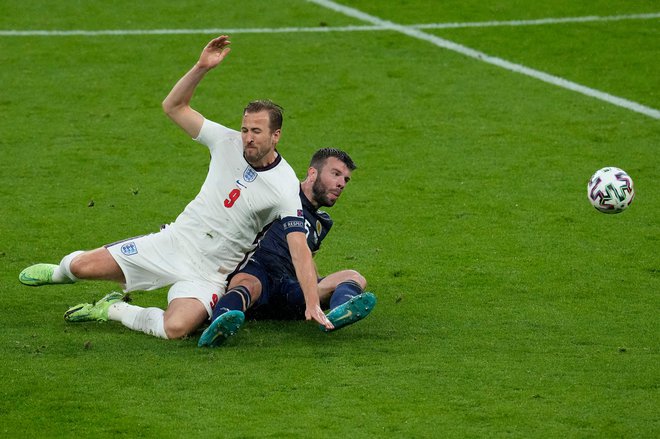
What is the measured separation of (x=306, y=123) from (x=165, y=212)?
8.70 ft

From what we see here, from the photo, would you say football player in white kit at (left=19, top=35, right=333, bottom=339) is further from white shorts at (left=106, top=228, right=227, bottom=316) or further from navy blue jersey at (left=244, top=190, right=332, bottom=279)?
navy blue jersey at (left=244, top=190, right=332, bottom=279)

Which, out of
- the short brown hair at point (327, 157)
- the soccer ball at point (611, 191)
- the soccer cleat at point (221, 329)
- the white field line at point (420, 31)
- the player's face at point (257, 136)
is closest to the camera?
the soccer cleat at point (221, 329)

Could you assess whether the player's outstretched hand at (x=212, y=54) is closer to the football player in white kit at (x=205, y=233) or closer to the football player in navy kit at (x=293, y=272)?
the football player in white kit at (x=205, y=233)

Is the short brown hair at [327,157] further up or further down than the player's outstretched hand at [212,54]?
further down

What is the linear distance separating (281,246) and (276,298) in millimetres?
370

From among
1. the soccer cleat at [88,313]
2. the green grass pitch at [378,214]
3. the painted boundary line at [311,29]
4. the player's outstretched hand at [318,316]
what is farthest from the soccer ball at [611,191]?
the painted boundary line at [311,29]

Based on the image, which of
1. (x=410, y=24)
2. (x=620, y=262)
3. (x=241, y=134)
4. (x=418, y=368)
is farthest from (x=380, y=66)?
(x=418, y=368)

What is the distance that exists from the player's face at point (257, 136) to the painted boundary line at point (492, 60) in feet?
21.4

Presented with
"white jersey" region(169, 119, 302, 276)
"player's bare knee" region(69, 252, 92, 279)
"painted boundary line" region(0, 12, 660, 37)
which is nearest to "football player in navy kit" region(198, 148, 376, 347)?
"white jersey" region(169, 119, 302, 276)

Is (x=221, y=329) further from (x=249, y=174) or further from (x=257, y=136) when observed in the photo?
(x=257, y=136)

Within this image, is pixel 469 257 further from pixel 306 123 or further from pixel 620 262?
pixel 306 123

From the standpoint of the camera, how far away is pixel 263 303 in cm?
830

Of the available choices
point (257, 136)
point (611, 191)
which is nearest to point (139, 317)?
point (257, 136)

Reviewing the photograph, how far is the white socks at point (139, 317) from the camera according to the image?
795cm
